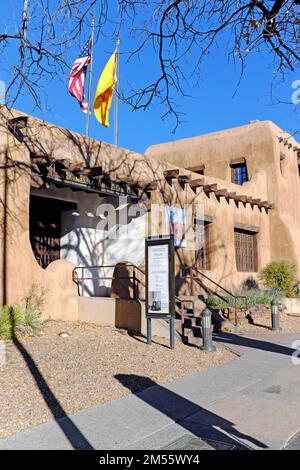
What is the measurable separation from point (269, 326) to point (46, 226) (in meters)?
7.91

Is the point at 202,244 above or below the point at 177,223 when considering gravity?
below

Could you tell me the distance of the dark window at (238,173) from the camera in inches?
989

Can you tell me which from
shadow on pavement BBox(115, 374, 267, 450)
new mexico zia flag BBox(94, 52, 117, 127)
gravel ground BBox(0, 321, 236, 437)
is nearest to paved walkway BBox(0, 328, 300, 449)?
shadow on pavement BBox(115, 374, 267, 450)

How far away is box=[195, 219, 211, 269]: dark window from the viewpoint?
59.3ft

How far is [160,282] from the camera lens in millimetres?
10438

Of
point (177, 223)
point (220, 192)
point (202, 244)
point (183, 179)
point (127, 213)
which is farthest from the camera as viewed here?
point (220, 192)

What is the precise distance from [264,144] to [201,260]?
884 cm

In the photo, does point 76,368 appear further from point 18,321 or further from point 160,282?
point 160,282

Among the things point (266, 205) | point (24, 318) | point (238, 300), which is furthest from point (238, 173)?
point (24, 318)

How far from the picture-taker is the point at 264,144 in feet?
78.9

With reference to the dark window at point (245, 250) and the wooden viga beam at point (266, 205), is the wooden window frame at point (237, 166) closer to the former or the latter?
the wooden viga beam at point (266, 205)

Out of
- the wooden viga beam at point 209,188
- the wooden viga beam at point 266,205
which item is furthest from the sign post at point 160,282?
the wooden viga beam at point 266,205

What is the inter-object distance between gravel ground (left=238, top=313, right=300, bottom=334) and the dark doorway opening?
21.4 feet
